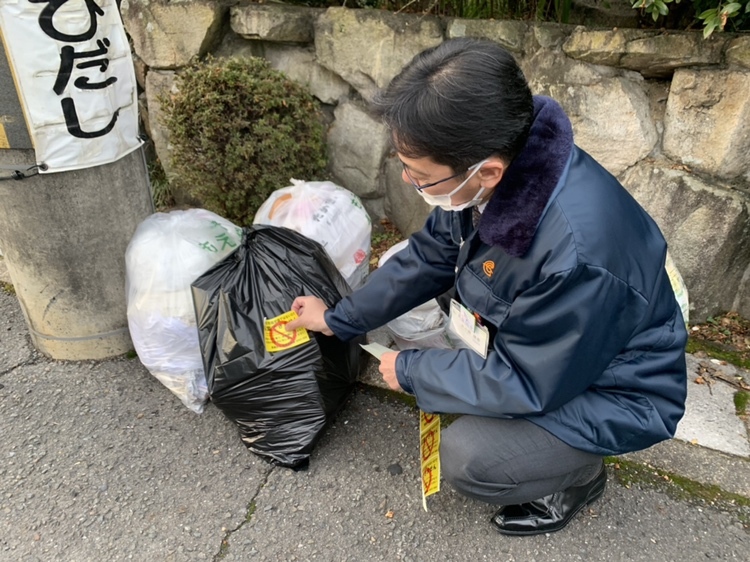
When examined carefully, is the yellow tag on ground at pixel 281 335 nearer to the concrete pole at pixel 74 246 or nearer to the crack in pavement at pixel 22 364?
the concrete pole at pixel 74 246

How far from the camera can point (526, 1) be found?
2.48m

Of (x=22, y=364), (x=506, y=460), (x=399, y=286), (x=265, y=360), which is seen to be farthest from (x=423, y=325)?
(x=22, y=364)

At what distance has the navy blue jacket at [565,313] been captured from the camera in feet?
4.19

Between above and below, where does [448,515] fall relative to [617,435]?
below

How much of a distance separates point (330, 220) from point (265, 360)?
743mm

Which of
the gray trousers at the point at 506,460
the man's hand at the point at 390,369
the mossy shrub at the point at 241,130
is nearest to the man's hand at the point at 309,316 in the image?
the man's hand at the point at 390,369

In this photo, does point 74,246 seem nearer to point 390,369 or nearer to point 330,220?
point 330,220

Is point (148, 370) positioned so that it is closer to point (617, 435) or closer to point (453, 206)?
point (453, 206)

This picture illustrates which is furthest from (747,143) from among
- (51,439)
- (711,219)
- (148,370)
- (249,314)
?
(51,439)

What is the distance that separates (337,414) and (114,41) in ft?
4.98

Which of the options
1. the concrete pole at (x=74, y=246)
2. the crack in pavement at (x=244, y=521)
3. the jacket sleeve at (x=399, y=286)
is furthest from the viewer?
the concrete pole at (x=74, y=246)

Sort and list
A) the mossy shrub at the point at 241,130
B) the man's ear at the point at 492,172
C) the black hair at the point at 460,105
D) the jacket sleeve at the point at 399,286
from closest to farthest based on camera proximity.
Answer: the black hair at the point at 460,105 < the man's ear at the point at 492,172 < the jacket sleeve at the point at 399,286 < the mossy shrub at the point at 241,130

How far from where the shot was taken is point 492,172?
1.32 meters

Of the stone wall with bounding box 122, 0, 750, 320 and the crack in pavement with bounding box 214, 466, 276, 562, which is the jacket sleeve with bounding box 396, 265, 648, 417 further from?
the stone wall with bounding box 122, 0, 750, 320
